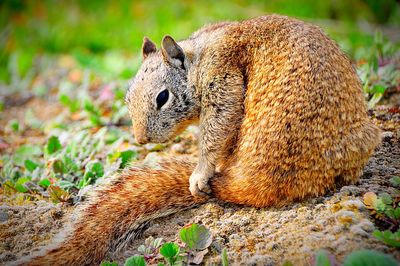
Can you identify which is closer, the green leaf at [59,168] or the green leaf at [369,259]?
the green leaf at [369,259]

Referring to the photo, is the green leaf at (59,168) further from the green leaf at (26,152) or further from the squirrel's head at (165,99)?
the squirrel's head at (165,99)

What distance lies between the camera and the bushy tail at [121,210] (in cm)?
284

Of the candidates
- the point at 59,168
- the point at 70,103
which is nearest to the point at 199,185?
the point at 59,168

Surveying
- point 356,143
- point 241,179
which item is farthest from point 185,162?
point 356,143

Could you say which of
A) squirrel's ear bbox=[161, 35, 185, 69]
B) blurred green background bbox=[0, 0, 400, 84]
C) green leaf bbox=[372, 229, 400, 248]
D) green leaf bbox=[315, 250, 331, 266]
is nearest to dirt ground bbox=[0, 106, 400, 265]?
green leaf bbox=[372, 229, 400, 248]

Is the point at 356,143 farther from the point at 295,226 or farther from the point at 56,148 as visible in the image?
the point at 56,148

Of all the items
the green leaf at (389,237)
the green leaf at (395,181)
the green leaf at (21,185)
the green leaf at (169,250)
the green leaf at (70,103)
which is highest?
the green leaf at (395,181)

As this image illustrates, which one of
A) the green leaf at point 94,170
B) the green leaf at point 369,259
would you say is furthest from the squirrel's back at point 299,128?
the green leaf at point 94,170

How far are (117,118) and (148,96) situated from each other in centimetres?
135

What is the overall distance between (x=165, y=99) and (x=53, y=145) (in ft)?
4.71

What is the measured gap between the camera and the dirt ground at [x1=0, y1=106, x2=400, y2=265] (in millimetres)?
2502

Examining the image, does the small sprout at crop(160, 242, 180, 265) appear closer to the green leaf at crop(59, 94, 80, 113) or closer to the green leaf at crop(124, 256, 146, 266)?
the green leaf at crop(124, 256, 146, 266)

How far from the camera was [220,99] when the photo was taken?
321 centimetres

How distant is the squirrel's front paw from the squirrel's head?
0.48 metres
